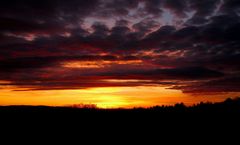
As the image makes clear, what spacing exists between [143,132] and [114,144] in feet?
7.48

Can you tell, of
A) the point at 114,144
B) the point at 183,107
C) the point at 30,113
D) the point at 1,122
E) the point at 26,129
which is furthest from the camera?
the point at 183,107

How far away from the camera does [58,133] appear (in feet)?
51.3

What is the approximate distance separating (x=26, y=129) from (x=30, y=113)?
4161mm

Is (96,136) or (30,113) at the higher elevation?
(30,113)

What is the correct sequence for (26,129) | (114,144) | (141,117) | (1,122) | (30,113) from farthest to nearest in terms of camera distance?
(30,113) < (141,117) < (1,122) < (26,129) < (114,144)

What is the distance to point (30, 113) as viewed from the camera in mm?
20500

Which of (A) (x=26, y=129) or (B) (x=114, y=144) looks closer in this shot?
(B) (x=114, y=144)

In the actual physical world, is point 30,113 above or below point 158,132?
above

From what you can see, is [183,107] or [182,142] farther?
[183,107]

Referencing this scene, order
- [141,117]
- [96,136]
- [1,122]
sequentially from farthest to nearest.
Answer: [141,117], [1,122], [96,136]

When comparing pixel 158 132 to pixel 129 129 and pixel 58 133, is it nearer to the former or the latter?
pixel 129 129

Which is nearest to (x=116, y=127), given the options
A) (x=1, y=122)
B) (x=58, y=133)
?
(x=58, y=133)

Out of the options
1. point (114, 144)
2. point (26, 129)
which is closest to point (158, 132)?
point (114, 144)

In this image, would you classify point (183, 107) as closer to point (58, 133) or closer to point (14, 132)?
point (58, 133)
